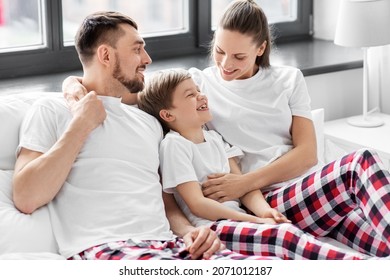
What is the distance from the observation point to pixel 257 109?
2492mm

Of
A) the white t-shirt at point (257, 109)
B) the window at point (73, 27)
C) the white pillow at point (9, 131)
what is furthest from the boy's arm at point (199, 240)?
the window at point (73, 27)

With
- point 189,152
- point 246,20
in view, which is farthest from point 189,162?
point 246,20

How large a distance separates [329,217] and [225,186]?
0.30 meters

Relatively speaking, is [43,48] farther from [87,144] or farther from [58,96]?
[87,144]

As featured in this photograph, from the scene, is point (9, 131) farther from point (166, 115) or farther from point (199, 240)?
point (199, 240)

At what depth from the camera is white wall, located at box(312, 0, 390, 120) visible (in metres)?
3.29

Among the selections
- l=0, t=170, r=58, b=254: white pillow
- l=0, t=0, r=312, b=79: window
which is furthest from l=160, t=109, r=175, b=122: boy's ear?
l=0, t=0, r=312, b=79: window

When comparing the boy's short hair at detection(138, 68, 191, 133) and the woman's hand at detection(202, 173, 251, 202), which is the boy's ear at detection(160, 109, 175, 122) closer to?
the boy's short hair at detection(138, 68, 191, 133)

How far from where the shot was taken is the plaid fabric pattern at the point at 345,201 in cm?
207

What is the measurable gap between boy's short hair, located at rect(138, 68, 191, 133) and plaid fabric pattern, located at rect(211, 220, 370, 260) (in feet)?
1.22

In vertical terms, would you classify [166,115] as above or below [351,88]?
above

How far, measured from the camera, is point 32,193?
2.03m
